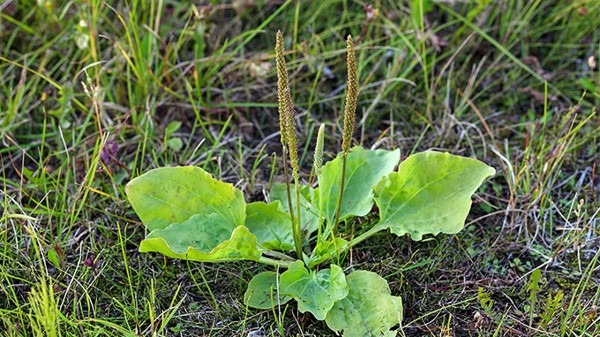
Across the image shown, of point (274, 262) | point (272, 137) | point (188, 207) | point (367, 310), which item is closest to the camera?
point (367, 310)

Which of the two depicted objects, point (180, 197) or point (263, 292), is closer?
point (263, 292)

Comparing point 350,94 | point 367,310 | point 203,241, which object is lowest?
point 367,310

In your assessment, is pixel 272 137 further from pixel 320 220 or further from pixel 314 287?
pixel 314 287

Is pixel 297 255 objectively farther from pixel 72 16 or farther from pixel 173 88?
pixel 72 16

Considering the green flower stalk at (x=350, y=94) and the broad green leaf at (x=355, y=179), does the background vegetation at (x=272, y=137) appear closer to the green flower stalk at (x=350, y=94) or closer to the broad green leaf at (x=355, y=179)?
the broad green leaf at (x=355, y=179)

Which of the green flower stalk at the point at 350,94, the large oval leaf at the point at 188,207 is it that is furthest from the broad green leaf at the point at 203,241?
the green flower stalk at the point at 350,94

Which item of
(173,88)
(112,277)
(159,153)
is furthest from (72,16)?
(112,277)

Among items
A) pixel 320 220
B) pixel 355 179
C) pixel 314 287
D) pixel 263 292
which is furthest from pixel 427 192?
pixel 263 292
